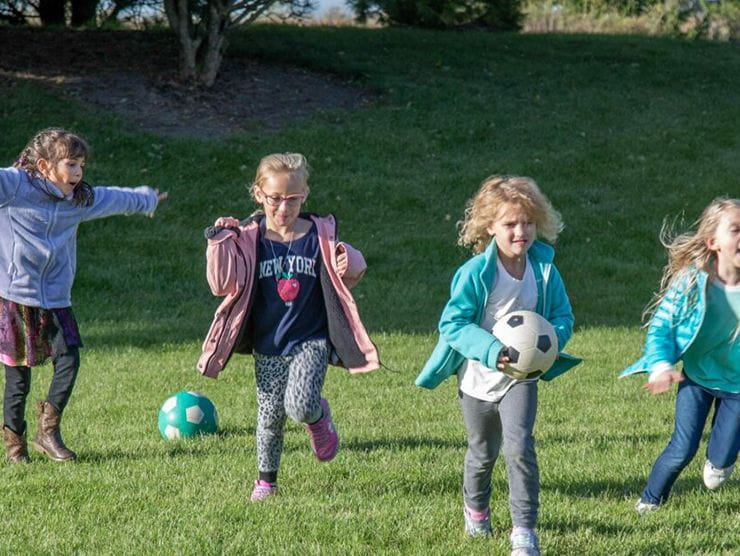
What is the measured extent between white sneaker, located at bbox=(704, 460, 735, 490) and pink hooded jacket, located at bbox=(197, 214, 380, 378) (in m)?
1.71

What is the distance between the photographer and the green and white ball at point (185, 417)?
24.4 ft

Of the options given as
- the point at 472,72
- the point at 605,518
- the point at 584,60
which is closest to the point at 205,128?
the point at 472,72

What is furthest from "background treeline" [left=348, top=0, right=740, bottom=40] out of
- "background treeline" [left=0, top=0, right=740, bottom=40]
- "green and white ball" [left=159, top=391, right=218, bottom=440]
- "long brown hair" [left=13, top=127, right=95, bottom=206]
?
"long brown hair" [left=13, top=127, right=95, bottom=206]

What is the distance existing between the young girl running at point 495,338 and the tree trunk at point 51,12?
18.9 m

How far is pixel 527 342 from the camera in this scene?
4.78 m

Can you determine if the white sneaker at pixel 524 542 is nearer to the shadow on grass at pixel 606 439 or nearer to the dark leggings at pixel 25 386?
the shadow on grass at pixel 606 439

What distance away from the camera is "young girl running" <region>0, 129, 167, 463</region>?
6.73 meters

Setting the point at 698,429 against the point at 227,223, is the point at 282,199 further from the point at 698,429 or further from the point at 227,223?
the point at 698,429

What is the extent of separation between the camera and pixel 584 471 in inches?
255

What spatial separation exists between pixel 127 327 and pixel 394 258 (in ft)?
13.1

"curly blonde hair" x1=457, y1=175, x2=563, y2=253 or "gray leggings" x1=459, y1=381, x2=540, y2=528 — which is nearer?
"gray leggings" x1=459, y1=381, x2=540, y2=528

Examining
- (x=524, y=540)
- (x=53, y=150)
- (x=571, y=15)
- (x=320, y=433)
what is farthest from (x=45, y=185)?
(x=571, y=15)

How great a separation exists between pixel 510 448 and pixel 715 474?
1361 millimetres

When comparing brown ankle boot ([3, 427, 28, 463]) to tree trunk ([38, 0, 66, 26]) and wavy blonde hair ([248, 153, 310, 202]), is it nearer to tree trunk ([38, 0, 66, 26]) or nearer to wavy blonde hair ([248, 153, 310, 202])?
wavy blonde hair ([248, 153, 310, 202])
